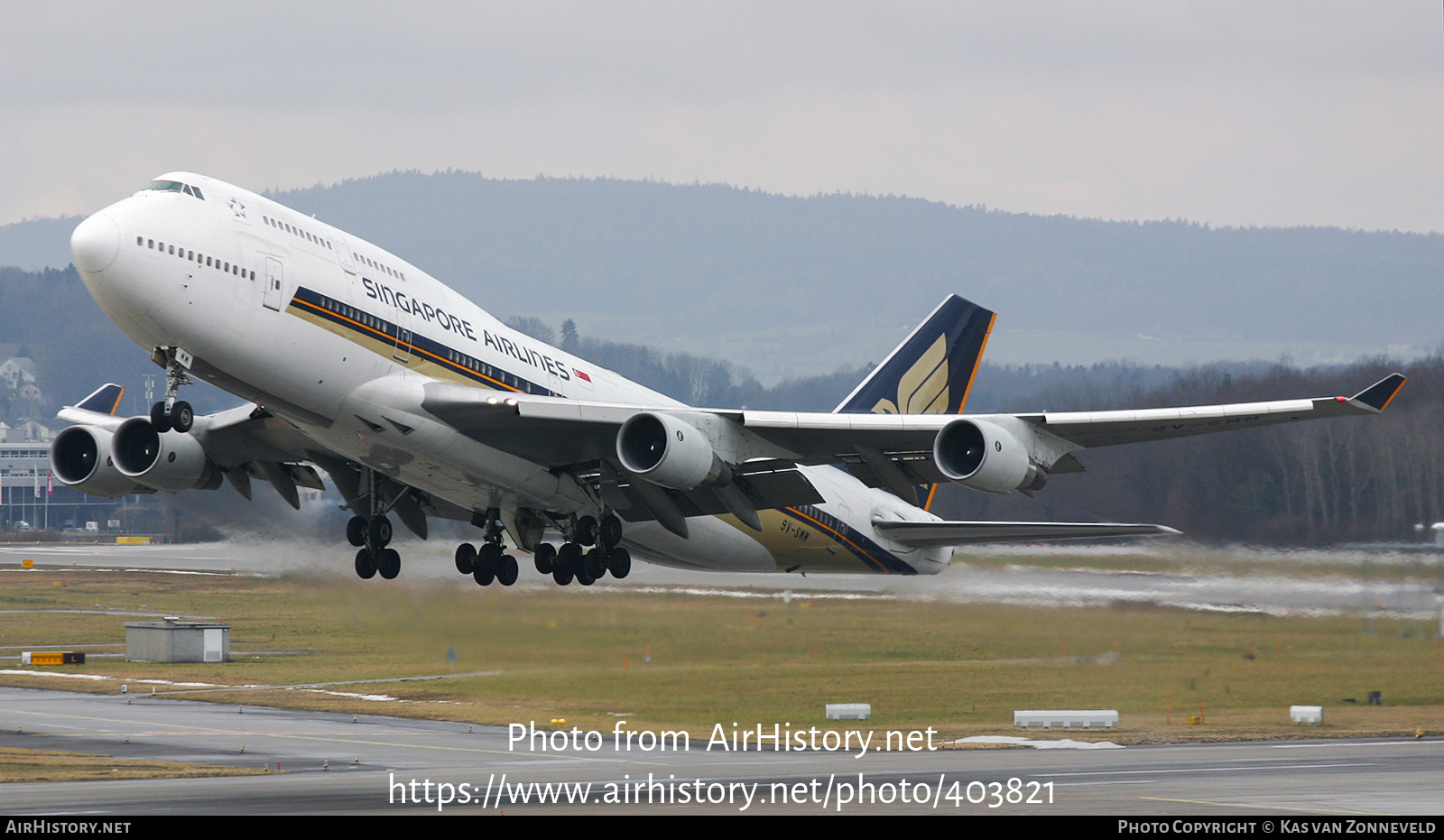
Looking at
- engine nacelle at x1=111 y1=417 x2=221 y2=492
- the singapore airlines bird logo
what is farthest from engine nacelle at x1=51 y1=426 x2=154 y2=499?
the singapore airlines bird logo

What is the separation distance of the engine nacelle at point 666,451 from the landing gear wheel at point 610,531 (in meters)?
3.18

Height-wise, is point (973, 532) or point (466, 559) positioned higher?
point (973, 532)

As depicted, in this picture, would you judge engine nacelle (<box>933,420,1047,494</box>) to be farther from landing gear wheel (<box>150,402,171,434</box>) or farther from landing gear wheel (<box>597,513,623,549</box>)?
landing gear wheel (<box>150,402,171,434</box>)

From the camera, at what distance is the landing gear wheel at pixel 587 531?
32.6 meters

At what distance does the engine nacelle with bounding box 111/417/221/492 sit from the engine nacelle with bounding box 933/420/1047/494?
1492 cm

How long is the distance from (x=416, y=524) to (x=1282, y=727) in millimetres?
22793

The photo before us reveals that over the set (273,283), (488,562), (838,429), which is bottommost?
(488,562)

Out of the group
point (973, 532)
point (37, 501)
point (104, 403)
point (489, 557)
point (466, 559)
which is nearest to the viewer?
point (104, 403)

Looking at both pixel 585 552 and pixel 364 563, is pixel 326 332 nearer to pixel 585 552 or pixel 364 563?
pixel 364 563

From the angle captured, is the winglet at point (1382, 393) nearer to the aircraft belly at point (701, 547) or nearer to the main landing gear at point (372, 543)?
the aircraft belly at point (701, 547)

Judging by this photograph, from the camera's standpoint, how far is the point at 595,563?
3278cm

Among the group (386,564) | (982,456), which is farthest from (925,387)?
(386,564)

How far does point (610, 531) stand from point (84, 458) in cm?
1090

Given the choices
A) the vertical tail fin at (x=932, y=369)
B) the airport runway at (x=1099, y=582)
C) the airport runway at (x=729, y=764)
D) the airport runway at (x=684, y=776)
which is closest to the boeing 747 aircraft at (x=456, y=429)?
the airport runway at (x=1099, y=582)
